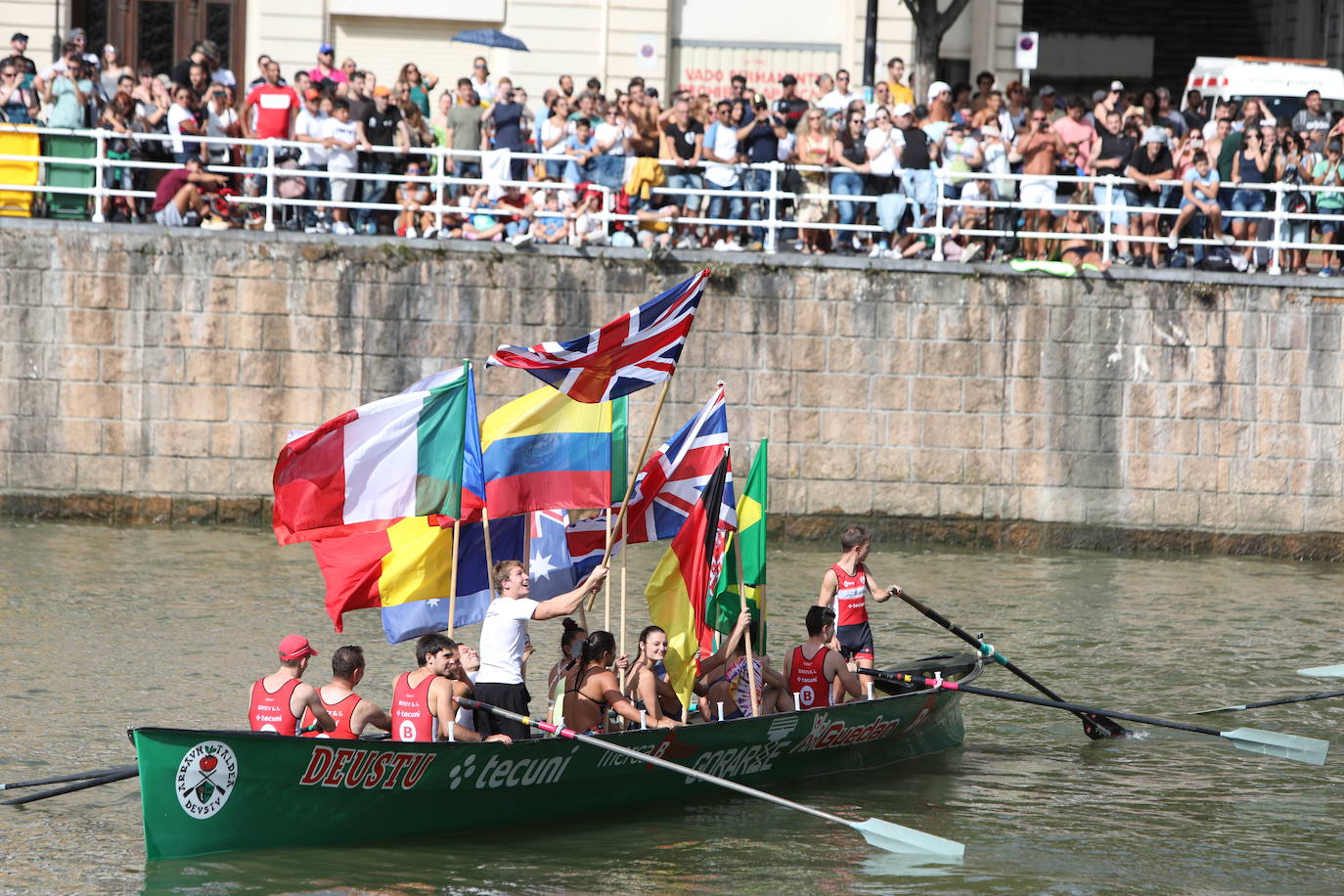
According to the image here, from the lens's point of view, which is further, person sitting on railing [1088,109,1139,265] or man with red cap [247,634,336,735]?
person sitting on railing [1088,109,1139,265]

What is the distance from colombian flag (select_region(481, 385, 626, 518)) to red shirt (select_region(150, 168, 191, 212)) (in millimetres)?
8797

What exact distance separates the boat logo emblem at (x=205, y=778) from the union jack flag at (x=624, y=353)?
329 cm

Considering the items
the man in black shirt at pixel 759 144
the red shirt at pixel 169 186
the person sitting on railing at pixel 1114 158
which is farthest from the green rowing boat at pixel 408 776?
the red shirt at pixel 169 186

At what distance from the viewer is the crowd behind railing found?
19453mm

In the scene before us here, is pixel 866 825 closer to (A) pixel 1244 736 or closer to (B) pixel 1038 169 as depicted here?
(A) pixel 1244 736

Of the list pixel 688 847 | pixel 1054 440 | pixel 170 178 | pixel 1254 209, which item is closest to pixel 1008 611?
pixel 1054 440

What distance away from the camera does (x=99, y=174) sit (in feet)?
63.3

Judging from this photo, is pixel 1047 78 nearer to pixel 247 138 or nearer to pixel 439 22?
pixel 439 22

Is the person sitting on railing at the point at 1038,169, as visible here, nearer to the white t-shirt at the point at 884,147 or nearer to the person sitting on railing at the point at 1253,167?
the white t-shirt at the point at 884,147

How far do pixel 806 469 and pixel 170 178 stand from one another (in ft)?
24.9

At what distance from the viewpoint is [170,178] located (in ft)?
64.0

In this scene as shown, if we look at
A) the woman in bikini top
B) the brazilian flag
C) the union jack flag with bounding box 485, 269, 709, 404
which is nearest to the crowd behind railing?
the brazilian flag

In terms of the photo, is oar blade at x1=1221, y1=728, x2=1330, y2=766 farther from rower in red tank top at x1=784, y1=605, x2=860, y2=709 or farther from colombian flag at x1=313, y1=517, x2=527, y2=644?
colombian flag at x1=313, y1=517, x2=527, y2=644

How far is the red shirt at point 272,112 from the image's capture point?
64.9ft
